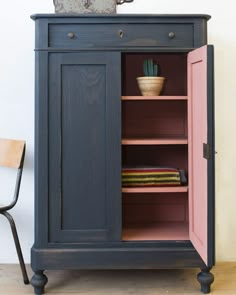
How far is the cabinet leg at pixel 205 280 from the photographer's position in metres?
2.22

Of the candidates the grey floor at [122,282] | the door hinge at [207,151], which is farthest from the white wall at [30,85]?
the door hinge at [207,151]

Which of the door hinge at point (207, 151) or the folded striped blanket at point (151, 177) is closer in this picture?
the door hinge at point (207, 151)

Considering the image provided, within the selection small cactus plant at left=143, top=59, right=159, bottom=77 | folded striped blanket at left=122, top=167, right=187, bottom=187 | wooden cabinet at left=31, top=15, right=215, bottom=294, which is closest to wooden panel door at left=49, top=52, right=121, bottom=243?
wooden cabinet at left=31, top=15, right=215, bottom=294

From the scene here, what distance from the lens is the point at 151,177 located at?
2336 millimetres

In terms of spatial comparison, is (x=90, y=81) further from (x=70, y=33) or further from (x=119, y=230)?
(x=119, y=230)

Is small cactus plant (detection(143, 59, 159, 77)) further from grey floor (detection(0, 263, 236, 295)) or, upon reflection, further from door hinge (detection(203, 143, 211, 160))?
grey floor (detection(0, 263, 236, 295))

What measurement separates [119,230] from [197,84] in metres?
0.77

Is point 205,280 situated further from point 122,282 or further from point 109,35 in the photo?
point 109,35

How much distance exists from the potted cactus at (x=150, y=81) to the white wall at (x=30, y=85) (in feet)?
1.50

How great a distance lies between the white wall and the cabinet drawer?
1.64 feet

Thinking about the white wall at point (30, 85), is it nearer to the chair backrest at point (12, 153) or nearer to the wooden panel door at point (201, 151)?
the chair backrest at point (12, 153)

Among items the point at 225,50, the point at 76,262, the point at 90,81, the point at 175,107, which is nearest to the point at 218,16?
the point at 225,50

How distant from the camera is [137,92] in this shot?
2672 mm

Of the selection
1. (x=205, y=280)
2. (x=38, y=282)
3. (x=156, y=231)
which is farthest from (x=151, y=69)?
(x=38, y=282)
